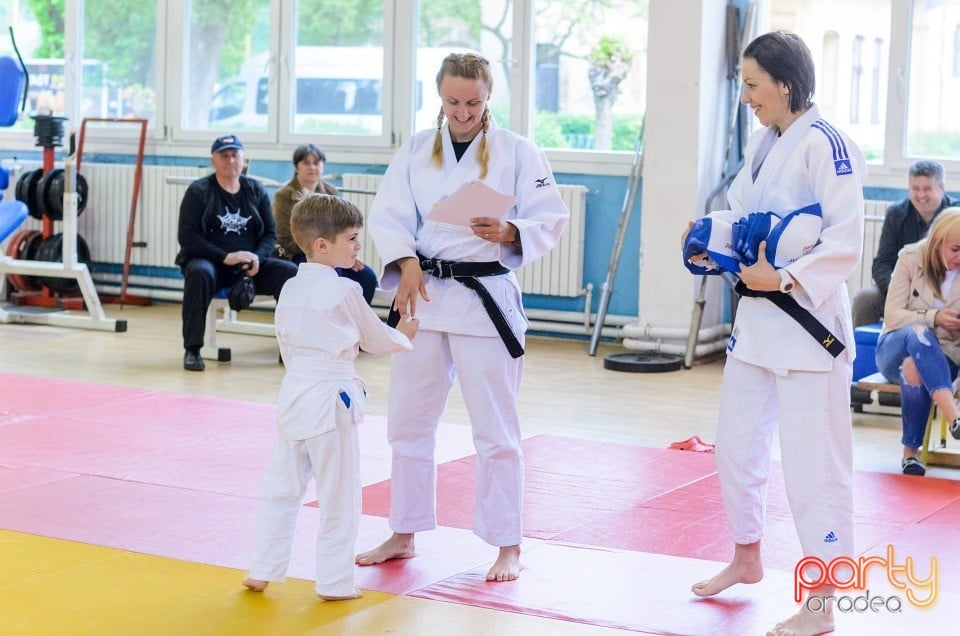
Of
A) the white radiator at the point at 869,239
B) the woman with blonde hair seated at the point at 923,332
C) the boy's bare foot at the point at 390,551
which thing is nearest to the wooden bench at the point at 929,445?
the woman with blonde hair seated at the point at 923,332

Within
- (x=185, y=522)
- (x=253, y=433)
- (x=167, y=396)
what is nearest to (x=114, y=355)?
(x=167, y=396)

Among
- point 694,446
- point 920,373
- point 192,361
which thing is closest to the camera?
point 920,373

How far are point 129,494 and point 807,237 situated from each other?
2.23m

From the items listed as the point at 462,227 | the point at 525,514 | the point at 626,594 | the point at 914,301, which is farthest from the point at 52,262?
the point at 626,594

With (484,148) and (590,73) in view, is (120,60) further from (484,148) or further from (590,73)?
A: (484,148)

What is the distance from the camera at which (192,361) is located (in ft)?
20.7

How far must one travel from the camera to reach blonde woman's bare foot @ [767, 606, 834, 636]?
8.64 feet

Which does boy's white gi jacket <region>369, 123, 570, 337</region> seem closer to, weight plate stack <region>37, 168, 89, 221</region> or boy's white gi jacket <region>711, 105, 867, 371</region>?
boy's white gi jacket <region>711, 105, 867, 371</region>

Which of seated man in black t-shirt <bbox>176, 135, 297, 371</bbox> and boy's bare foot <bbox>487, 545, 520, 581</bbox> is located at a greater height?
seated man in black t-shirt <bbox>176, 135, 297, 371</bbox>

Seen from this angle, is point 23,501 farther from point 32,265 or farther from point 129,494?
point 32,265

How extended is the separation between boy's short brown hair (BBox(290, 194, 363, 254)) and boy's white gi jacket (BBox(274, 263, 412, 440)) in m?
0.07

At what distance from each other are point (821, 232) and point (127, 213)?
277 inches

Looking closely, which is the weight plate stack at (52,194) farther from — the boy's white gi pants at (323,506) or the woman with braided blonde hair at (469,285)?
the boy's white gi pants at (323,506)

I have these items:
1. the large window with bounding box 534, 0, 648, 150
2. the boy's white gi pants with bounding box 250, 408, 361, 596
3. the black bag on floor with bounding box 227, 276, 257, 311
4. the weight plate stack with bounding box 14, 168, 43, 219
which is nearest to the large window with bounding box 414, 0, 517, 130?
the large window with bounding box 534, 0, 648, 150
